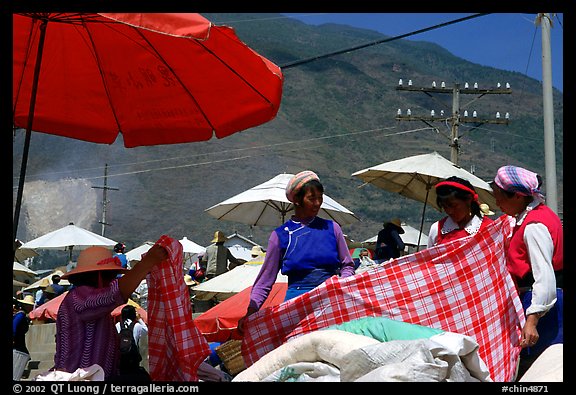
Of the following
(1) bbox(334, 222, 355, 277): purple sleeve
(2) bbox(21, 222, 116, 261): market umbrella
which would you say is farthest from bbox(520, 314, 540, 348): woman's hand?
(2) bbox(21, 222, 116, 261): market umbrella

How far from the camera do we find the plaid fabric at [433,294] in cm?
520

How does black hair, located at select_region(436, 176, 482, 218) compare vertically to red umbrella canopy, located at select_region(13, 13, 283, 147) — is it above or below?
below

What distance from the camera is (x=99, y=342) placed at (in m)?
4.90

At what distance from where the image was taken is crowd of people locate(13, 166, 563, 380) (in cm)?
486

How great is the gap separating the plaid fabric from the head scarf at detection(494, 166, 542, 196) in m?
0.21

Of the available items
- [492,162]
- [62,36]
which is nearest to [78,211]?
[492,162]

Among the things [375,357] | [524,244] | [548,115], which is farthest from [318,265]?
[548,115]

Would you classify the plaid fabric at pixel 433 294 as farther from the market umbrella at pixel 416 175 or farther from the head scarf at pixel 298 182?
the market umbrella at pixel 416 175

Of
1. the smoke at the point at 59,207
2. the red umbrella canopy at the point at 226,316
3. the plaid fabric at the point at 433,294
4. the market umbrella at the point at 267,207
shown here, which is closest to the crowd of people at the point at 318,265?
the plaid fabric at the point at 433,294

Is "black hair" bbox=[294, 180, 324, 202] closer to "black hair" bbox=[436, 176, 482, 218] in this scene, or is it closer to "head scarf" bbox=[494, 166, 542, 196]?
"black hair" bbox=[436, 176, 482, 218]

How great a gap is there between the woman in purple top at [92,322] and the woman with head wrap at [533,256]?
213 cm

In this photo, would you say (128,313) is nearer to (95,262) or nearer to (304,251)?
(304,251)
